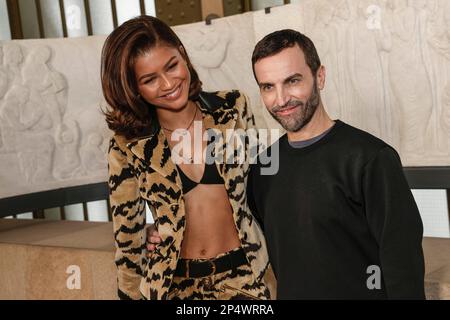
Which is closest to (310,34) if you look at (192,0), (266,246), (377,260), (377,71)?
(377,71)

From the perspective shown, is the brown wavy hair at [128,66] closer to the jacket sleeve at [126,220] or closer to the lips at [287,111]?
the jacket sleeve at [126,220]

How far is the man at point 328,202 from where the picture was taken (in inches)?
57.7

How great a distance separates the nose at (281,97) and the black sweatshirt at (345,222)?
0.47 feet

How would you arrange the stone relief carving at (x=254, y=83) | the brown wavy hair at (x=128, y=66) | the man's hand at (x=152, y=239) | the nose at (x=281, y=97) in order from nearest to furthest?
the nose at (x=281, y=97) → the brown wavy hair at (x=128, y=66) → the man's hand at (x=152, y=239) → the stone relief carving at (x=254, y=83)

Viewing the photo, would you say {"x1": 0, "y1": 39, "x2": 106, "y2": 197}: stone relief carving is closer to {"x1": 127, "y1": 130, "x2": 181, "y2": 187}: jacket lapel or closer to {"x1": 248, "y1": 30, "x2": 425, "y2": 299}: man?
{"x1": 127, "y1": 130, "x2": 181, "y2": 187}: jacket lapel

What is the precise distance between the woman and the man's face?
40cm

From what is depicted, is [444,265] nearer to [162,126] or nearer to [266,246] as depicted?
[266,246]

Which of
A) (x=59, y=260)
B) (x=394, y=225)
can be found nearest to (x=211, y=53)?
(x=59, y=260)

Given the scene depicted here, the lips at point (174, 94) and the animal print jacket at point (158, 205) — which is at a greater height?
the lips at point (174, 94)

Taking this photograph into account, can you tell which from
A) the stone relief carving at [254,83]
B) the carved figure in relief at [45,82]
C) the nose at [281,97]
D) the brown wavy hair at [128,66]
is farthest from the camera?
the carved figure in relief at [45,82]

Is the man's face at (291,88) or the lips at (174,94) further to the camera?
the lips at (174,94)

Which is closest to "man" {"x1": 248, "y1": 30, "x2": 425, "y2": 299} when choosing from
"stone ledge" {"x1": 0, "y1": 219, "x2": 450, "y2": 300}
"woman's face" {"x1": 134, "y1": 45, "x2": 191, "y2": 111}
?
"woman's face" {"x1": 134, "y1": 45, "x2": 191, "y2": 111}

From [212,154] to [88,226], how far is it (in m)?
2.60

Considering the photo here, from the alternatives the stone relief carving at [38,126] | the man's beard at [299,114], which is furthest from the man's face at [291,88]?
the stone relief carving at [38,126]
